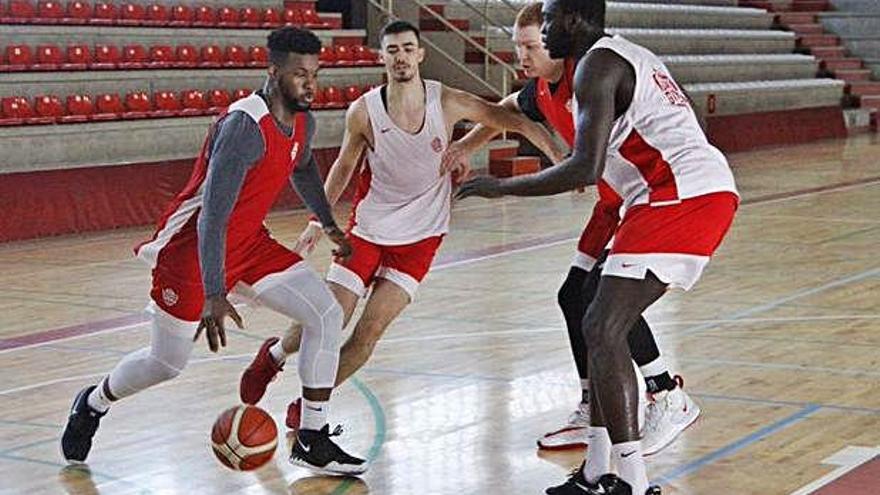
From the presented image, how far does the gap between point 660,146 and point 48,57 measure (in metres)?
10.3

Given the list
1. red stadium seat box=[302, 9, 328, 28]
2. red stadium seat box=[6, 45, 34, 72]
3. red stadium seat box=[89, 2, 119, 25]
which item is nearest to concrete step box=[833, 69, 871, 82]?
red stadium seat box=[302, 9, 328, 28]

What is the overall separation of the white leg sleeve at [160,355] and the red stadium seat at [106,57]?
31.3 feet

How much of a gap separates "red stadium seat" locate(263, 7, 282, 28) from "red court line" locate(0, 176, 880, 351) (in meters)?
5.61

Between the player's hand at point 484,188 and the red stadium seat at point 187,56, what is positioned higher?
the player's hand at point 484,188

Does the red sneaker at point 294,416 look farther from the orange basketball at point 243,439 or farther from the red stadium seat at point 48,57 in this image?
the red stadium seat at point 48,57

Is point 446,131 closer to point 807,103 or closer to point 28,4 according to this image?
point 28,4

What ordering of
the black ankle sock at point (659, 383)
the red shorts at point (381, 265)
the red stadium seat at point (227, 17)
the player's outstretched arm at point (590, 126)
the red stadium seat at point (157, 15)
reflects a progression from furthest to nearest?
the red stadium seat at point (227, 17)
the red stadium seat at point (157, 15)
the red shorts at point (381, 265)
the black ankle sock at point (659, 383)
the player's outstretched arm at point (590, 126)

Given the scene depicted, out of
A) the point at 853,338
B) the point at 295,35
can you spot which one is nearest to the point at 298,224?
the point at 853,338

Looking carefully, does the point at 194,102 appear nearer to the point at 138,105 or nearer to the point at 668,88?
the point at 138,105

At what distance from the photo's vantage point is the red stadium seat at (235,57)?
15.8 meters

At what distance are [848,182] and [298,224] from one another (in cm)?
672

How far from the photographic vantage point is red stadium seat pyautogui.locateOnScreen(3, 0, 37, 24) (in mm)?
14080

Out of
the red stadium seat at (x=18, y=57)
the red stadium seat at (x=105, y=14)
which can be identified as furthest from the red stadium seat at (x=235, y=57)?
the red stadium seat at (x=18, y=57)

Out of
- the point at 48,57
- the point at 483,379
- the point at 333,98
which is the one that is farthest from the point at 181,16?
the point at 483,379
